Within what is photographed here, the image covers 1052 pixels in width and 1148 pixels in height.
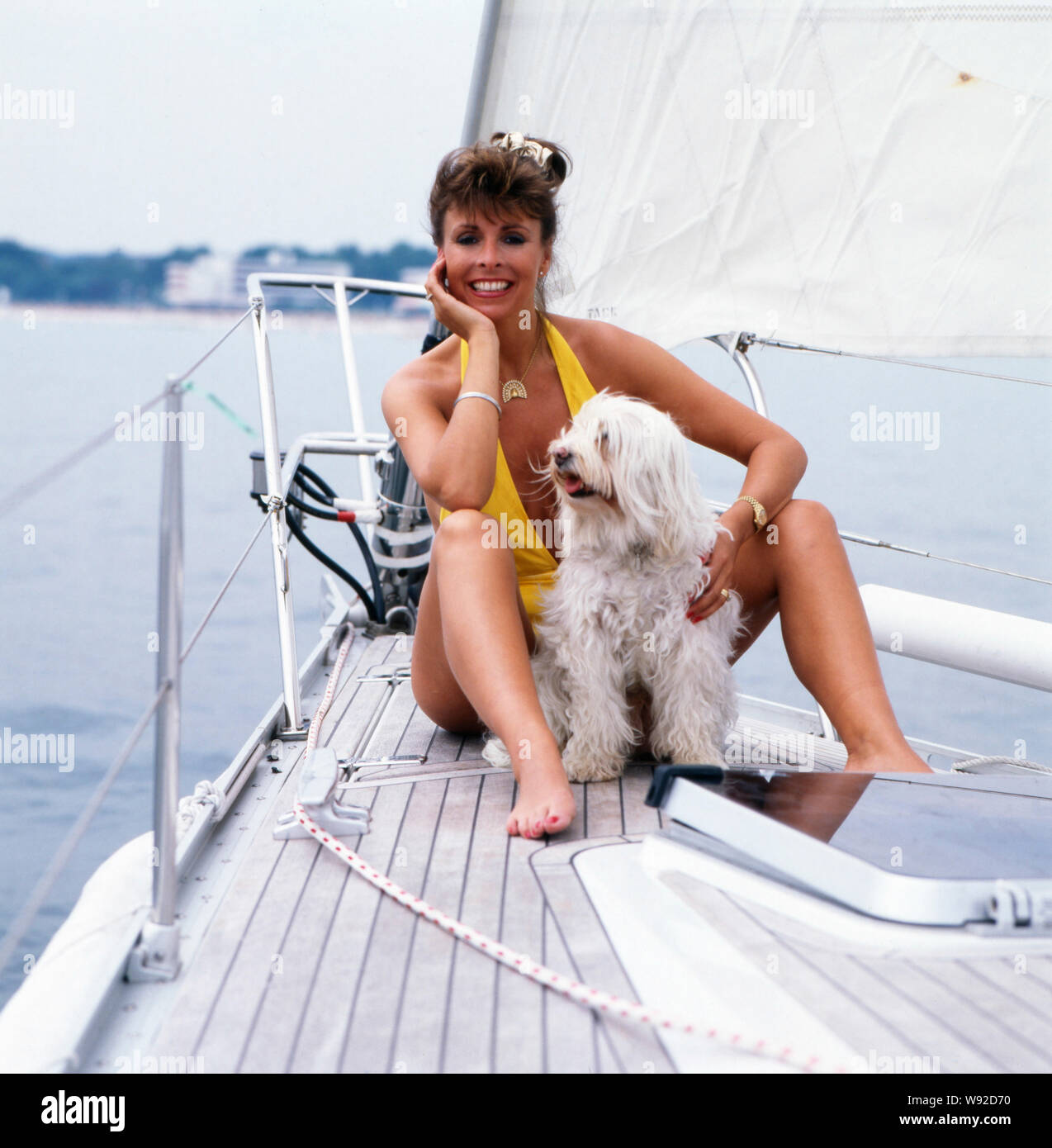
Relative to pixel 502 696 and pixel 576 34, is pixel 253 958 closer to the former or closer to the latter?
pixel 502 696

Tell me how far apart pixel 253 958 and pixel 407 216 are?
5.06ft

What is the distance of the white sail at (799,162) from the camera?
2.66m

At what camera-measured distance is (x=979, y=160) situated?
8.82 feet

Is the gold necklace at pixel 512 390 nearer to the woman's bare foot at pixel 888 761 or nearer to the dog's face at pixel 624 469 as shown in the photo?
the dog's face at pixel 624 469

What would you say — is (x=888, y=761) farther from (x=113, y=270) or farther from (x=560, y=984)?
(x=113, y=270)

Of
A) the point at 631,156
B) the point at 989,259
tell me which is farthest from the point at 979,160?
the point at 631,156

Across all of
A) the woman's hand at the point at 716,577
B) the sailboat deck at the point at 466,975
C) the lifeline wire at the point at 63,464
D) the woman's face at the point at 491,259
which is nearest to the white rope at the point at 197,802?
the sailboat deck at the point at 466,975

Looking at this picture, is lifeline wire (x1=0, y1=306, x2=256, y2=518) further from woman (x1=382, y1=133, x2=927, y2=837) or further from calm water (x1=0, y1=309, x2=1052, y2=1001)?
woman (x1=382, y1=133, x2=927, y2=837)

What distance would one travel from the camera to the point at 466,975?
1.33 meters

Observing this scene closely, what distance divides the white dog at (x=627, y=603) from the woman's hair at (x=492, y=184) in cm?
37

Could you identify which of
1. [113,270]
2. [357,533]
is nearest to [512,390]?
[357,533]

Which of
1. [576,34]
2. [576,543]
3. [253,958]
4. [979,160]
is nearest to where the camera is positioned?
[253,958]

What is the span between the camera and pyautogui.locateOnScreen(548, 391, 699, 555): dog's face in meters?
1.88

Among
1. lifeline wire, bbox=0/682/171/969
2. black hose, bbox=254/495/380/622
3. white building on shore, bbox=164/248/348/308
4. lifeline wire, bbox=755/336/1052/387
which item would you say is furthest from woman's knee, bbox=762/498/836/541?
black hose, bbox=254/495/380/622
